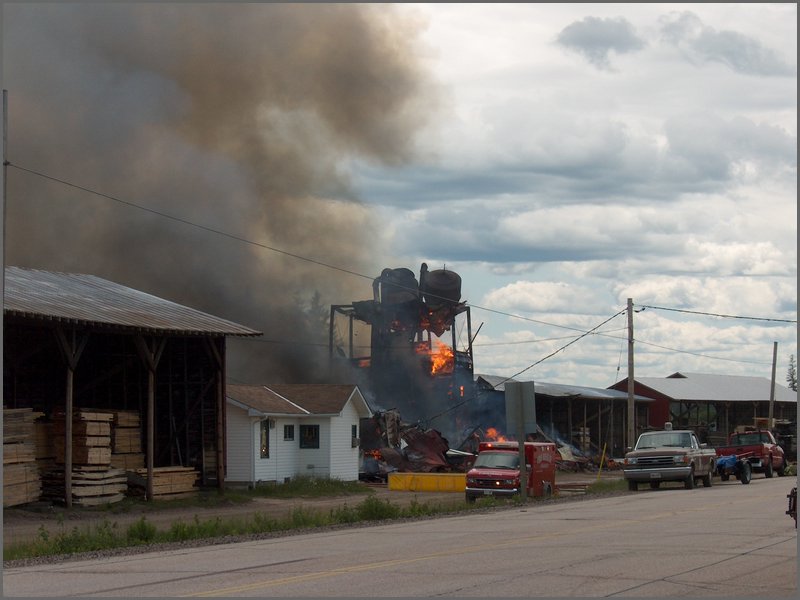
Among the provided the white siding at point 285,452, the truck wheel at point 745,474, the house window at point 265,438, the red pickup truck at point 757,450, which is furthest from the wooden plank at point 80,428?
the red pickup truck at point 757,450

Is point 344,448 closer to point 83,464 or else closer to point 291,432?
point 291,432

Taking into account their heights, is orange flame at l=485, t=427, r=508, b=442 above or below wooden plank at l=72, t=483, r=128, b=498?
above

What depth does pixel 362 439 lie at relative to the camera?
4928 centimetres

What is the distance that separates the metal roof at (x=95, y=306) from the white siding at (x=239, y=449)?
5805mm

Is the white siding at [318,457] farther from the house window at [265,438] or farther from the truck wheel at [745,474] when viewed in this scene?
the truck wheel at [745,474]

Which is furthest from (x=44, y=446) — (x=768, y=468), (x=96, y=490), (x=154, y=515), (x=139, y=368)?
(x=768, y=468)

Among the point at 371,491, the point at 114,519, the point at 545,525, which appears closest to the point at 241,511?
the point at 114,519

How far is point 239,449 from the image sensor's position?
1634 inches

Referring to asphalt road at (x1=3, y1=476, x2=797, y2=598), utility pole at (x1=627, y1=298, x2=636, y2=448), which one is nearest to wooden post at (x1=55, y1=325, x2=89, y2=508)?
asphalt road at (x1=3, y1=476, x2=797, y2=598)

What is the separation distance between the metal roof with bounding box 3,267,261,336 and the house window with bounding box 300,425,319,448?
9416 millimetres

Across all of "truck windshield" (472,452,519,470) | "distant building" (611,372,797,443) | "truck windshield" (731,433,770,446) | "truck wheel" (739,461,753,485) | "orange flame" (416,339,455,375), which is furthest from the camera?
"distant building" (611,372,797,443)

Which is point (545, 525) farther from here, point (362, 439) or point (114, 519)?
point (362, 439)

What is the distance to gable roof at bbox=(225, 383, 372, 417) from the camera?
42.7m

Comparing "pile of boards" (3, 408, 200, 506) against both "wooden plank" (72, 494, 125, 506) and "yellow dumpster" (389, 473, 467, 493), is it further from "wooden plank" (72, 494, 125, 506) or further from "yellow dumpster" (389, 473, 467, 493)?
"yellow dumpster" (389, 473, 467, 493)
